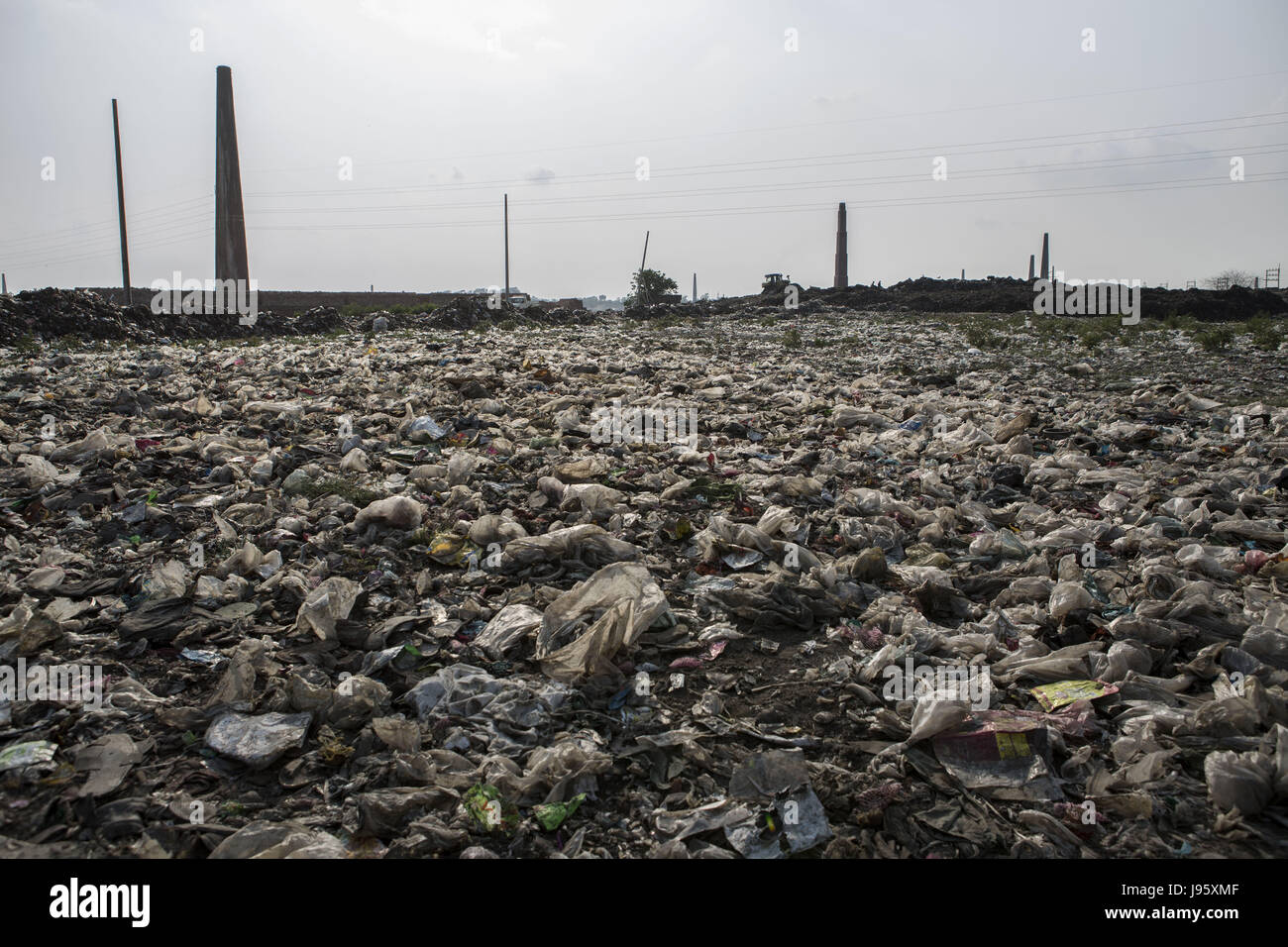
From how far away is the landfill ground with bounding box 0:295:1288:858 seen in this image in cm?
187

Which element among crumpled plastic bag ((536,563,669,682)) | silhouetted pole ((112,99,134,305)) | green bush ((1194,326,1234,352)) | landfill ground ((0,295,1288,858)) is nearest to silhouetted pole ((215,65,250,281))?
silhouetted pole ((112,99,134,305))

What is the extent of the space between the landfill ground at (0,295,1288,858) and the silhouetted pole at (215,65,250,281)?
13.5m

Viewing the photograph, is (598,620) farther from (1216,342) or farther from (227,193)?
(227,193)

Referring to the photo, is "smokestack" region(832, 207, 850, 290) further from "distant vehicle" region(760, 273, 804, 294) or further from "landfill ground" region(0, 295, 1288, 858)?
"landfill ground" region(0, 295, 1288, 858)

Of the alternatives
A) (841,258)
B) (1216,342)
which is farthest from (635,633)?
(841,258)

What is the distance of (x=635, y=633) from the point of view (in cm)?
266

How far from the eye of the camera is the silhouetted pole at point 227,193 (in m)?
17.6

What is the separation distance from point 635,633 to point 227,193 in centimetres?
1930

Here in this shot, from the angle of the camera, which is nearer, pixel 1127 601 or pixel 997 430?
pixel 1127 601

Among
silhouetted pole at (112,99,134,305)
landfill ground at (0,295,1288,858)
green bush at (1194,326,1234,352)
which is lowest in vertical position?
landfill ground at (0,295,1288,858)

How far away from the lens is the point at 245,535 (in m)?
3.62

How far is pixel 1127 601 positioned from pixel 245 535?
3918 mm
